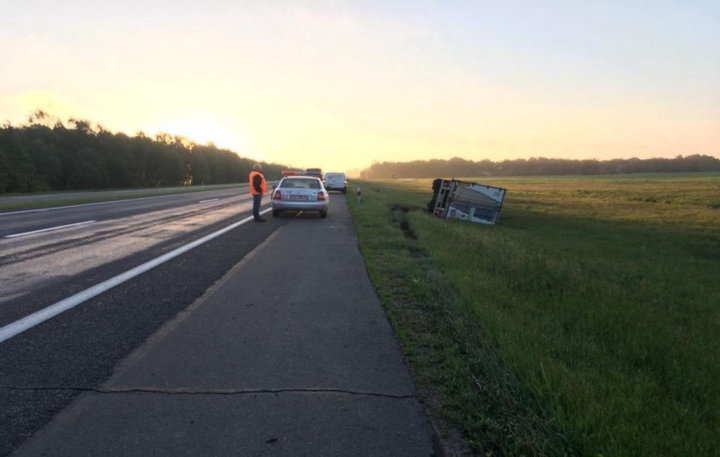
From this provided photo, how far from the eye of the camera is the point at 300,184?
17.6 meters

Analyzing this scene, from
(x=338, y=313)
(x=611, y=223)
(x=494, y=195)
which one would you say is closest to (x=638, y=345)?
(x=338, y=313)

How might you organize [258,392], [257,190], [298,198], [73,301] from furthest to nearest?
[298,198] → [257,190] → [73,301] → [258,392]

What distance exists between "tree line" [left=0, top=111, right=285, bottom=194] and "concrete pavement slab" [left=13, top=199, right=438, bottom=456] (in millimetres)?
44598

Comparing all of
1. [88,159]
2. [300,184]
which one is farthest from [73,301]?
[88,159]

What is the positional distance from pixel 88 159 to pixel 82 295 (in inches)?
2141

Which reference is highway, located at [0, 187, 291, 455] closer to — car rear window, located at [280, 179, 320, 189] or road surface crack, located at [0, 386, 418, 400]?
road surface crack, located at [0, 386, 418, 400]

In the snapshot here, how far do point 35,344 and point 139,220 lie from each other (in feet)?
39.5

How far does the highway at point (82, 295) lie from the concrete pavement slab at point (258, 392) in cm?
22

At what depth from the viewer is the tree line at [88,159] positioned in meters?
43.1

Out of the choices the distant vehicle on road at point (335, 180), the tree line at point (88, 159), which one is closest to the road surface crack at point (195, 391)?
the distant vehicle on road at point (335, 180)

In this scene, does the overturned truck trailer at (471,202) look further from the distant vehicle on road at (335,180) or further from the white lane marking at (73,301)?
the distant vehicle on road at (335,180)

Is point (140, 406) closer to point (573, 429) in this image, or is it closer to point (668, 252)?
point (573, 429)

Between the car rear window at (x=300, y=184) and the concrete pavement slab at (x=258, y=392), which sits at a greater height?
the car rear window at (x=300, y=184)

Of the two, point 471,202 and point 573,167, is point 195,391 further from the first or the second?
point 573,167
